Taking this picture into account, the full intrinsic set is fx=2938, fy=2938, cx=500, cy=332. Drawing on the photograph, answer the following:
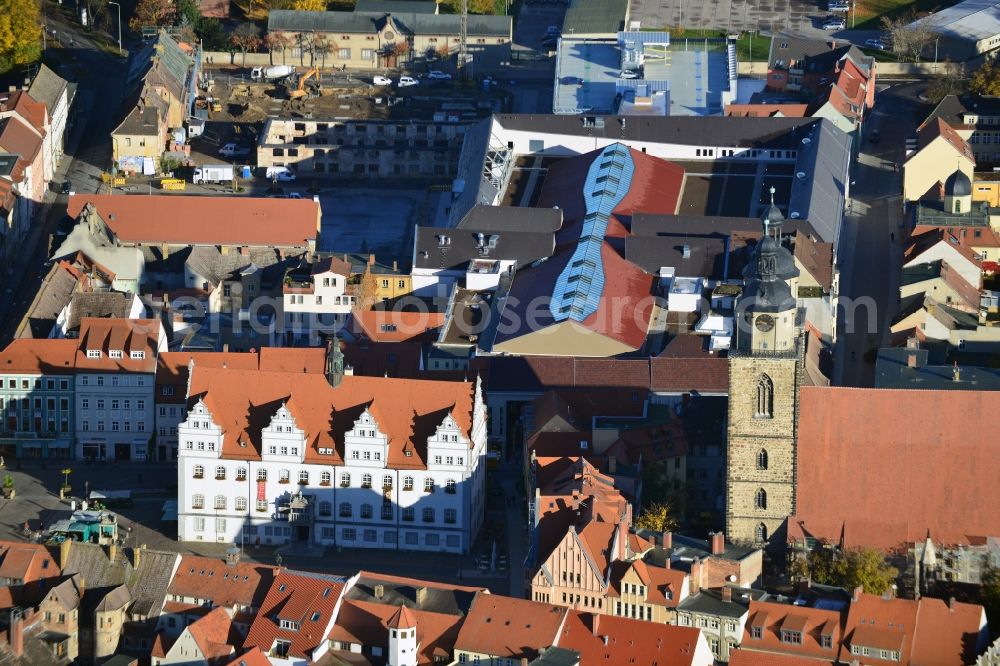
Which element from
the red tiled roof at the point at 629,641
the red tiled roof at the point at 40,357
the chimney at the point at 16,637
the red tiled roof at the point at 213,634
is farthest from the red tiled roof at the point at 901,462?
the red tiled roof at the point at 40,357

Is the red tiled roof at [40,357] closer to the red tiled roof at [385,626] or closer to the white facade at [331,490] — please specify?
the white facade at [331,490]

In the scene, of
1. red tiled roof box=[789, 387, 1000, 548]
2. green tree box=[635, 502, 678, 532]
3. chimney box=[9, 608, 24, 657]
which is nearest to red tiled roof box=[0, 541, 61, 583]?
chimney box=[9, 608, 24, 657]

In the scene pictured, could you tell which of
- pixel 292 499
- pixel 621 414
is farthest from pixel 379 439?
pixel 621 414

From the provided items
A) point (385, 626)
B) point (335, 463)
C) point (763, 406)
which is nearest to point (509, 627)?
point (385, 626)

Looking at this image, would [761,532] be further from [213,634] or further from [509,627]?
[213,634]

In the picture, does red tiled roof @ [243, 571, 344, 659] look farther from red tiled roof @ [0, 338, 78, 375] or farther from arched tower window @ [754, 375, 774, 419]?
red tiled roof @ [0, 338, 78, 375]

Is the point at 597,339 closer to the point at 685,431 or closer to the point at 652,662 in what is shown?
the point at 685,431
